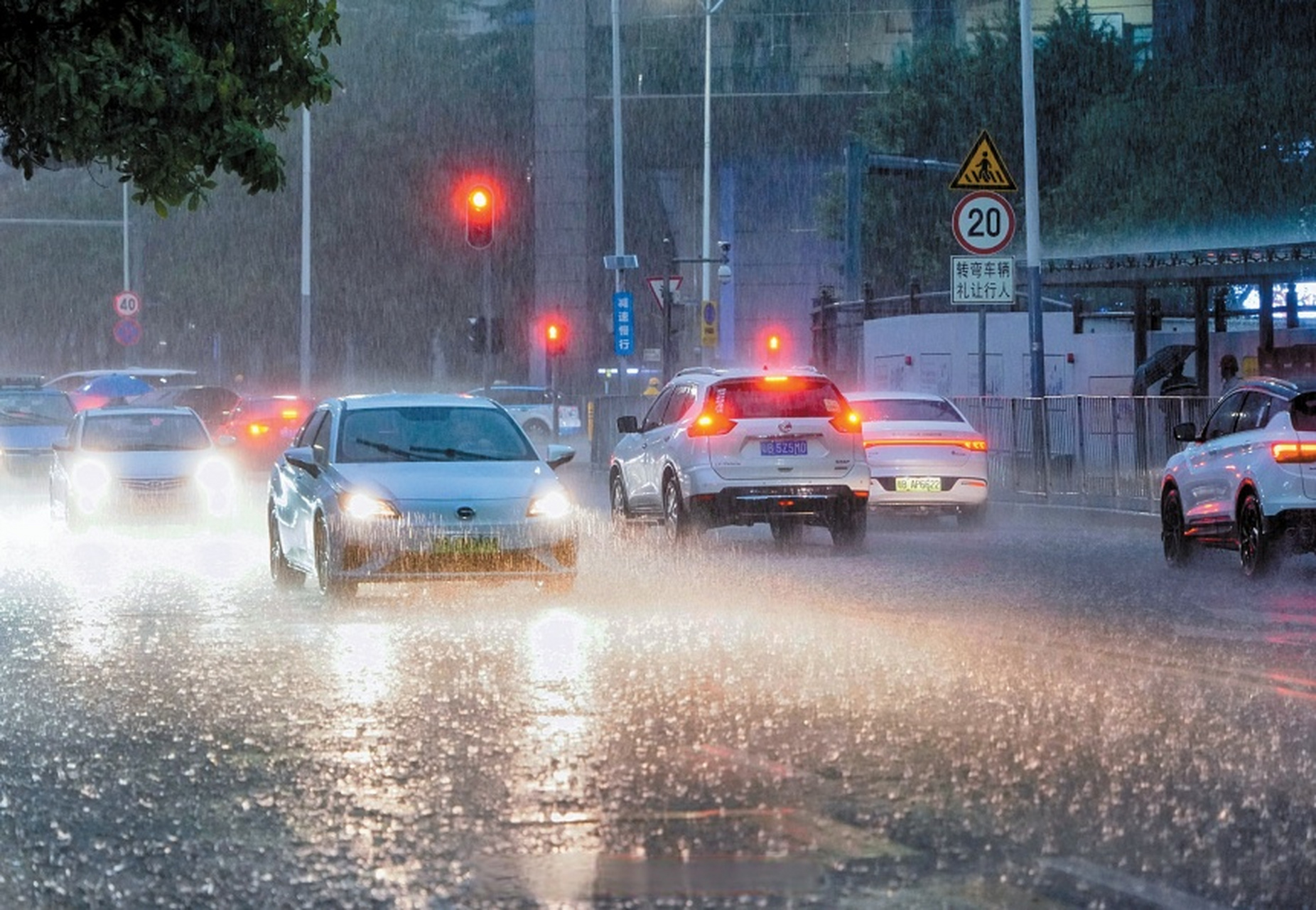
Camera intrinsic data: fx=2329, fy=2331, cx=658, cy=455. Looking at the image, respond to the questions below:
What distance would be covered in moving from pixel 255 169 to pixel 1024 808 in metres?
9.48

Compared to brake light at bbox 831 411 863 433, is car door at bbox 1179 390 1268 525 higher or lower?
lower

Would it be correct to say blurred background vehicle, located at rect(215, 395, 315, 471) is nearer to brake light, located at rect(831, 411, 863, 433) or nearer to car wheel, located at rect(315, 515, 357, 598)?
brake light, located at rect(831, 411, 863, 433)

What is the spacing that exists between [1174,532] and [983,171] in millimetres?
8417

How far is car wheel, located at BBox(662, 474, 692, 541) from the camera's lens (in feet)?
72.2

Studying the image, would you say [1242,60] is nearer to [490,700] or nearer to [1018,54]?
[1018,54]

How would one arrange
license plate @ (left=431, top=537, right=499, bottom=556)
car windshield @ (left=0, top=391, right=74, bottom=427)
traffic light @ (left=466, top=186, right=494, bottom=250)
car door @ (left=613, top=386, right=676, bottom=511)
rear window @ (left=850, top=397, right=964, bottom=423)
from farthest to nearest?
car windshield @ (left=0, top=391, right=74, bottom=427) < traffic light @ (left=466, top=186, right=494, bottom=250) < rear window @ (left=850, top=397, right=964, bottom=423) < car door @ (left=613, top=386, right=676, bottom=511) < license plate @ (left=431, top=537, right=499, bottom=556)

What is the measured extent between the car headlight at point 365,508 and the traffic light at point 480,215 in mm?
17611

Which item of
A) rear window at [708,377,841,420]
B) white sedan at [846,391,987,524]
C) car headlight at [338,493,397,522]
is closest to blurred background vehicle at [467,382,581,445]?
white sedan at [846,391,987,524]

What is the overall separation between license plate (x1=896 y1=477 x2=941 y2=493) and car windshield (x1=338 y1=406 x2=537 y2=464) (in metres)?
7.89

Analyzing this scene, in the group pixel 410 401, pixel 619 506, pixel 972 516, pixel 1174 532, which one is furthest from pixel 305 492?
pixel 972 516

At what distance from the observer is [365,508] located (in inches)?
629

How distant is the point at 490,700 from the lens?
35.4 ft

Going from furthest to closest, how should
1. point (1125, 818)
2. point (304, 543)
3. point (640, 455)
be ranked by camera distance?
point (640, 455) < point (304, 543) < point (1125, 818)

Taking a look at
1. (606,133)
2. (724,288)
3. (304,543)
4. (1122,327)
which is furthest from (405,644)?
(724,288)
